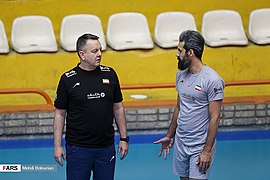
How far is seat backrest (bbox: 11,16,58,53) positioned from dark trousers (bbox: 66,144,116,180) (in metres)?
6.11

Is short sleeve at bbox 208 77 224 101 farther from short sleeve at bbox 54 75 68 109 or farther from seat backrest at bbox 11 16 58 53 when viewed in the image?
seat backrest at bbox 11 16 58 53

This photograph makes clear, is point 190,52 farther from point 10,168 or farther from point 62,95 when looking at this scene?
point 10,168

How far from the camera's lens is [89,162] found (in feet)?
17.7

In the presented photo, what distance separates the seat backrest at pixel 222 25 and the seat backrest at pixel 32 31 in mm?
2591

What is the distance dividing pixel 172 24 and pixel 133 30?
2.24 ft

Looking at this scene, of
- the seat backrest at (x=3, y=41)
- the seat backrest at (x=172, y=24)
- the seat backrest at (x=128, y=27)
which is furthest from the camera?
the seat backrest at (x=172, y=24)

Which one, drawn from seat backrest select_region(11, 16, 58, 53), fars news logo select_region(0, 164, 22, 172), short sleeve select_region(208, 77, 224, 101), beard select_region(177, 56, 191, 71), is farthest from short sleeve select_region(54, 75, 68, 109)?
seat backrest select_region(11, 16, 58, 53)

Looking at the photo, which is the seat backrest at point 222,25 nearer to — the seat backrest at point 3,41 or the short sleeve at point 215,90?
the seat backrest at point 3,41

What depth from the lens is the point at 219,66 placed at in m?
11.2

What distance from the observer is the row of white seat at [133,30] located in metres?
11.3

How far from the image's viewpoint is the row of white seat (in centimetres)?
1127

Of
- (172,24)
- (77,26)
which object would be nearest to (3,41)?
(77,26)

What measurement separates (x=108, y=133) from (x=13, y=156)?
4235 millimetres

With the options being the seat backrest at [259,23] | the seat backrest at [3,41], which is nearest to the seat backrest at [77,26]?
the seat backrest at [3,41]
